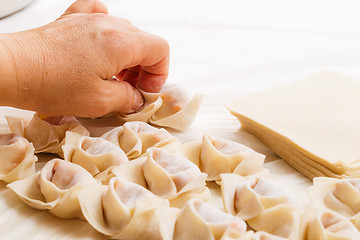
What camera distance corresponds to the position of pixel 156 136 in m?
1.42

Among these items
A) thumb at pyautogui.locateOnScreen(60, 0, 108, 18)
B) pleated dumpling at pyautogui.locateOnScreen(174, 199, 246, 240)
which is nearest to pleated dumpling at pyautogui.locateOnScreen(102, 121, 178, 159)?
pleated dumpling at pyautogui.locateOnScreen(174, 199, 246, 240)

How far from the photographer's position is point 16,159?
1323mm

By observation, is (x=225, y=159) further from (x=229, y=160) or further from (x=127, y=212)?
(x=127, y=212)

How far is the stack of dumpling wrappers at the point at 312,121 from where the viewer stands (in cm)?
132

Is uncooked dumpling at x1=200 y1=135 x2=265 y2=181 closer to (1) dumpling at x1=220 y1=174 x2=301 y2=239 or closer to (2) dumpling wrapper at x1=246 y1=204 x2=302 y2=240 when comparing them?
(1) dumpling at x1=220 y1=174 x2=301 y2=239

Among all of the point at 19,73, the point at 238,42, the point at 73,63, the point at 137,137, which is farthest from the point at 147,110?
the point at 238,42

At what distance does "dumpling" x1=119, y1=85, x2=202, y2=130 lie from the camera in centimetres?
155

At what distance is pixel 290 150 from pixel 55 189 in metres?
0.58

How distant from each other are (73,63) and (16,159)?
266mm

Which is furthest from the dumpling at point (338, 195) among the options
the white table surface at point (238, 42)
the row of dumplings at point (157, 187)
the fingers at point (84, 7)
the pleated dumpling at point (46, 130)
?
the fingers at point (84, 7)

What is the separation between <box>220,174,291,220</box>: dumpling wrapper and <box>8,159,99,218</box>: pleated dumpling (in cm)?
29

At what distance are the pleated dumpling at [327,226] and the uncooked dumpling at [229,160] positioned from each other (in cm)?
23

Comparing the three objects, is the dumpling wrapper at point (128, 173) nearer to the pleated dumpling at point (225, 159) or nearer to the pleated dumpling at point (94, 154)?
the pleated dumpling at point (94, 154)

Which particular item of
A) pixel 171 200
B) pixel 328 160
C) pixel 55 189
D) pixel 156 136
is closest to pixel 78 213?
pixel 55 189
